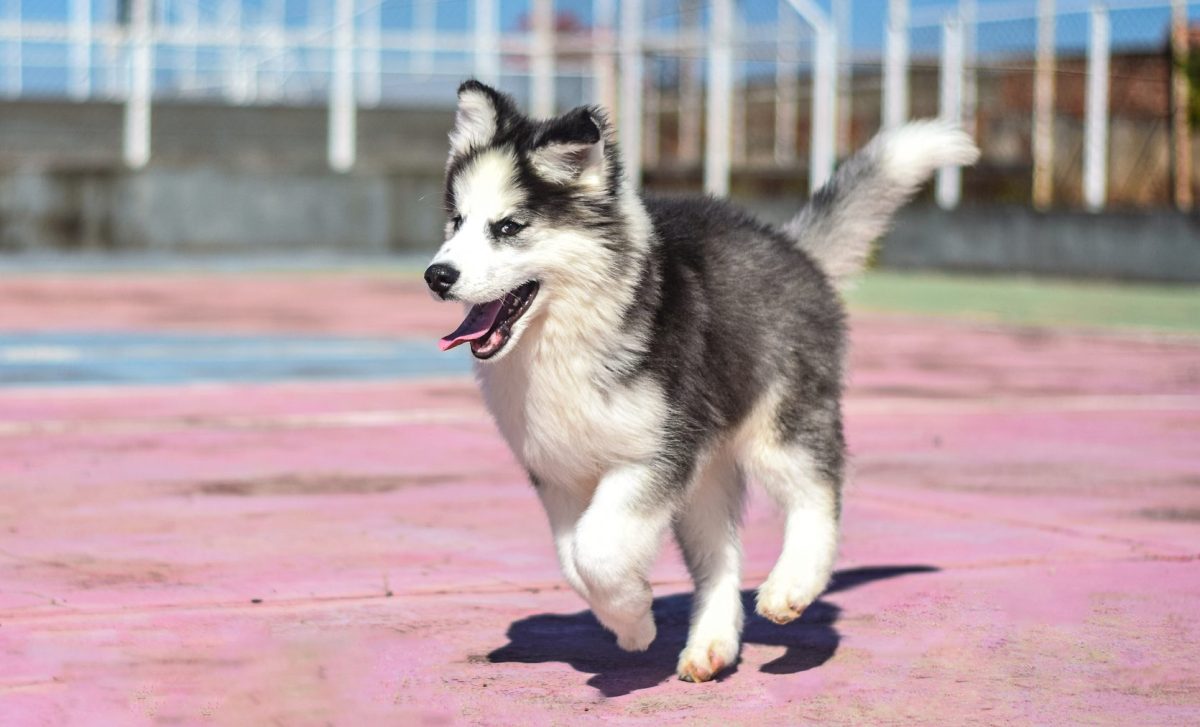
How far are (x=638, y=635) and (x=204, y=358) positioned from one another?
27.8 ft

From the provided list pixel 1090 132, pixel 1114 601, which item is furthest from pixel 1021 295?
pixel 1114 601

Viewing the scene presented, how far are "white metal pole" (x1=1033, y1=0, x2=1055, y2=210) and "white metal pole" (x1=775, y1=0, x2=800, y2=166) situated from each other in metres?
3.07

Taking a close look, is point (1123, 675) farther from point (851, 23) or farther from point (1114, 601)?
point (851, 23)

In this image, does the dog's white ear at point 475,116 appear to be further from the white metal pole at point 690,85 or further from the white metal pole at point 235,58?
the white metal pole at point 235,58

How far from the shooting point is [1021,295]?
20078mm

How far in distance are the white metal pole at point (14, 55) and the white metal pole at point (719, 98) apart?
8.91 metres

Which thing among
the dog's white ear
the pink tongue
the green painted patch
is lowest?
the green painted patch

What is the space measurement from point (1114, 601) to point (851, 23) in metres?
18.3

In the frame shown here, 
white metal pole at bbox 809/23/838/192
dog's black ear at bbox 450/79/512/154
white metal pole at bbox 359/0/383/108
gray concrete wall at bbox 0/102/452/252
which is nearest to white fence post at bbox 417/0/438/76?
white metal pole at bbox 359/0/383/108

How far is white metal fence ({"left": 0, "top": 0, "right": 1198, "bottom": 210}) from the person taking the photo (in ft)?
70.1

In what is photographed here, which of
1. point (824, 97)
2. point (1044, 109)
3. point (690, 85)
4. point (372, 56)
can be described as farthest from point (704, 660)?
point (372, 56)

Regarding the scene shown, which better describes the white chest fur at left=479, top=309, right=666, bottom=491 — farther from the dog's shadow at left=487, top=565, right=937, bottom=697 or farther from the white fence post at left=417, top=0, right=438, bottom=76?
the white fence post at left=417, top=0, right=438, bottom=76

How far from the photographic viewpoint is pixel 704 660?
4578 millimetres

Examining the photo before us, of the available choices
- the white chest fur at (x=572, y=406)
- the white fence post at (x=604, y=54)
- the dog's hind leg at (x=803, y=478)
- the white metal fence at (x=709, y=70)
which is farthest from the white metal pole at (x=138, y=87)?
the white chest fur at (x=572, y=406)
